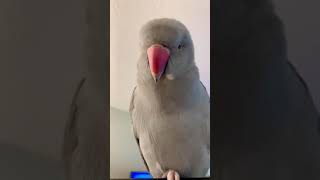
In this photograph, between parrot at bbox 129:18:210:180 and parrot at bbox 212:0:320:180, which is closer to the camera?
parrot at bbox 212:0:320:180

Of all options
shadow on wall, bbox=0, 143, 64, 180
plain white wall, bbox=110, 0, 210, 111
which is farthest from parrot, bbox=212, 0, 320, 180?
shadow on wall, bbox=0, 143, 64, 180

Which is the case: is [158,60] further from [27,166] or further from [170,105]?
[27,166]

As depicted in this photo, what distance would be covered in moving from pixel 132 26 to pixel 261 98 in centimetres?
14

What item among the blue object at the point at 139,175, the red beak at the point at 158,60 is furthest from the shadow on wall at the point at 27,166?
the red beak at the point at 158,60

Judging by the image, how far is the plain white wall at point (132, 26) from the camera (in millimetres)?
315

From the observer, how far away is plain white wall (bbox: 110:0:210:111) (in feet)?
1.03

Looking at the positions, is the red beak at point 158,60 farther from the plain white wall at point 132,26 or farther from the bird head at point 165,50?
the plain white wall at point 132,26

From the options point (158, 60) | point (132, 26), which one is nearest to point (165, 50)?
point (158, 60)

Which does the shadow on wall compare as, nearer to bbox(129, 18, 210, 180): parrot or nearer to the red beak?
bbox(129, 18, 210, 180): parrot

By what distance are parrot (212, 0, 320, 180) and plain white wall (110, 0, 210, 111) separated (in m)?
0.03

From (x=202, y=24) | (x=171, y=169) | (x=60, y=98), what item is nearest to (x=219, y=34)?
(x=202, y=24)

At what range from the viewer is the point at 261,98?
0.97 feet

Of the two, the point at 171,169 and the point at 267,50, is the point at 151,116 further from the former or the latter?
the point at 267,50

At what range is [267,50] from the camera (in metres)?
0.30
